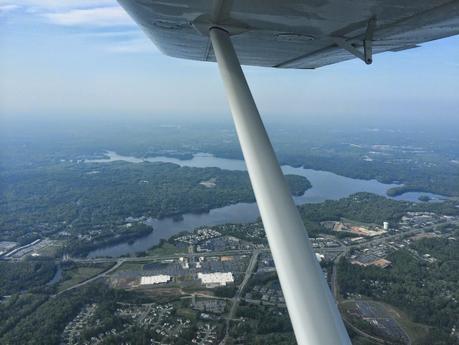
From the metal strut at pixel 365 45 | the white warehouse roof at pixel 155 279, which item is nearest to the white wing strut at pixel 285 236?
the metal strut at pixel 365 45

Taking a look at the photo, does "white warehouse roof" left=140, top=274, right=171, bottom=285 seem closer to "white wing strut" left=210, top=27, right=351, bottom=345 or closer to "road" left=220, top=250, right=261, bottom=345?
"road" left=220, top=250, right=261, bottom=345

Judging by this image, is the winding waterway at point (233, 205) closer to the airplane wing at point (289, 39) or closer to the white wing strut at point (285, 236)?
the airplane wing at point (289, 39)

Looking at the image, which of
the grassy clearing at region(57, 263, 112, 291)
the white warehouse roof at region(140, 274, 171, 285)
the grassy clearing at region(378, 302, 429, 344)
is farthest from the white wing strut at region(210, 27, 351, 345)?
the grassy clearing at region(57, 263, 112, 291)

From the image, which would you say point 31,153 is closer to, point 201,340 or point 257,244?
point 257,244

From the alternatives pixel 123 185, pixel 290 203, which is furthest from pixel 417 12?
pixel 123 185

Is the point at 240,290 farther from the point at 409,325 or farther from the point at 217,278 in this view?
the point at 409,325
